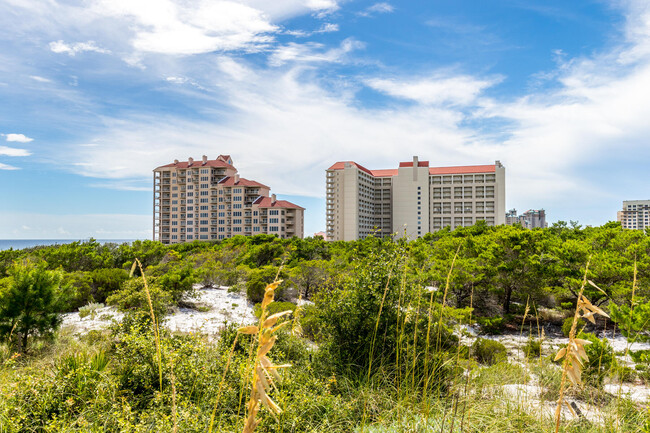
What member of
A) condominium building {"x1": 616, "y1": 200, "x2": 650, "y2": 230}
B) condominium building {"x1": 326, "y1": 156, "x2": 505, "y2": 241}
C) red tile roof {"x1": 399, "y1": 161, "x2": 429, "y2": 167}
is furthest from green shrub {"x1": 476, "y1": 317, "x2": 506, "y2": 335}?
condominium building {"x1": 616, "y1": 200, "x2": 650, "y2": 230}

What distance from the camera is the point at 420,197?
199 feet

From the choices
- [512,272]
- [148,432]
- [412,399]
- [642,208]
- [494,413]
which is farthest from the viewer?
[642,208]

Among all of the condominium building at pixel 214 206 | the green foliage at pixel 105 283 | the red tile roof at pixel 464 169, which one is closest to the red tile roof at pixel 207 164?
the condominium building at pixel 214 206

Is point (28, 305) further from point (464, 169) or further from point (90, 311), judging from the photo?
point (464, 169)

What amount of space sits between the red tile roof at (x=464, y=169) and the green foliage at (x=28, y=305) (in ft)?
197

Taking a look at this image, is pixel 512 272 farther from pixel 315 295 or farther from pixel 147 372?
pixel 147 372

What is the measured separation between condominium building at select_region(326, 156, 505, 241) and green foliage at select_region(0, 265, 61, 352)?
2013 inches

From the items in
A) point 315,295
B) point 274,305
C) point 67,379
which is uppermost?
point 315,295

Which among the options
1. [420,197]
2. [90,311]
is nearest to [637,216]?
[420,197]

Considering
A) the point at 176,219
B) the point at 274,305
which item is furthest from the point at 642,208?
the point at 274,305

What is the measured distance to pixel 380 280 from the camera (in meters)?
5.01

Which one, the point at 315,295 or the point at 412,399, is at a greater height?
the point at 315,295

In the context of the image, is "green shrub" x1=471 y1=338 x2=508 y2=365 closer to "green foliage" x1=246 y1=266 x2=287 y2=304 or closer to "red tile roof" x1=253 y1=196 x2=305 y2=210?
"green foliage" x1=246 y1=266 x2=287 y2=304

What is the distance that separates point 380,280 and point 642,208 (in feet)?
412
